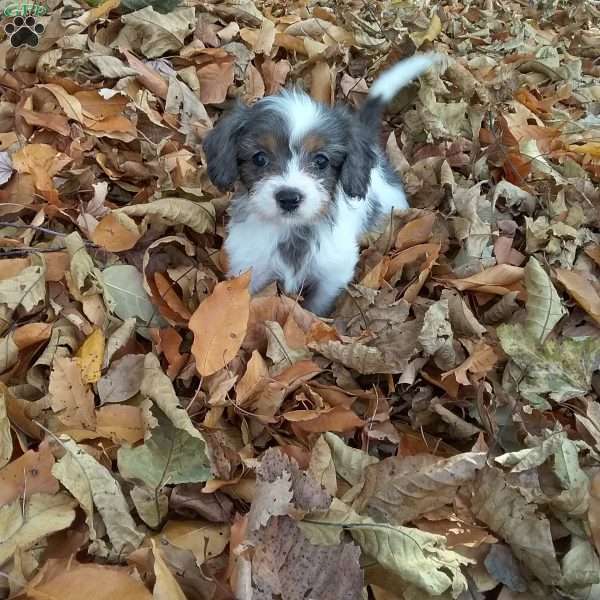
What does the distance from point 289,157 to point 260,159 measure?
146mm

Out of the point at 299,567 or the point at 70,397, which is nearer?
the point at 299,567

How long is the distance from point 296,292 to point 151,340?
2.91ft

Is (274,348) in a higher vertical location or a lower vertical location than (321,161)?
lower

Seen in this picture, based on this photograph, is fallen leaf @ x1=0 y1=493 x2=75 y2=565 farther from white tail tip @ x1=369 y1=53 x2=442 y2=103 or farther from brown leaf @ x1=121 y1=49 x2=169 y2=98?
white tail tip @ x1=369 y1=53 x2=442 y2=103

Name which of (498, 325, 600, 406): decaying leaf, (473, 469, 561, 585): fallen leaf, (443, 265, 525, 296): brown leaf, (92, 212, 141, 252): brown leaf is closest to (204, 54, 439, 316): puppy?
(92, 212, 141, 252): brown leaf

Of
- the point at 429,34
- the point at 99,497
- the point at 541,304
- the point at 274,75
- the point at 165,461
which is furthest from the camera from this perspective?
the point at 429,34

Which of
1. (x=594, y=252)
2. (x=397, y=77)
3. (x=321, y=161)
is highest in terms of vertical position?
(x=397, y=77)

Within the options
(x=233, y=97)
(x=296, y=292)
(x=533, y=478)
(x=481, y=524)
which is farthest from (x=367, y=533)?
(x=233, y=97)

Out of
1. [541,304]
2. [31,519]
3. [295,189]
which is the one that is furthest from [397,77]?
[31,519]

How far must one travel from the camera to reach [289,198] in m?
2.89

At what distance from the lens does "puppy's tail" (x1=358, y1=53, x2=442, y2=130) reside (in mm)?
3629

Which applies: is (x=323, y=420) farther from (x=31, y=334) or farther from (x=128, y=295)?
(x=31, y=334)

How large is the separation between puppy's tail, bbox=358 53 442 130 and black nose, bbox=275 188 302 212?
0.95 m

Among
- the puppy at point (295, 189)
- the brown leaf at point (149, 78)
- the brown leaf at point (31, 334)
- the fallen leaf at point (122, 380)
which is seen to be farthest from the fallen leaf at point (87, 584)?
the brown leaf at point (149, 78)
